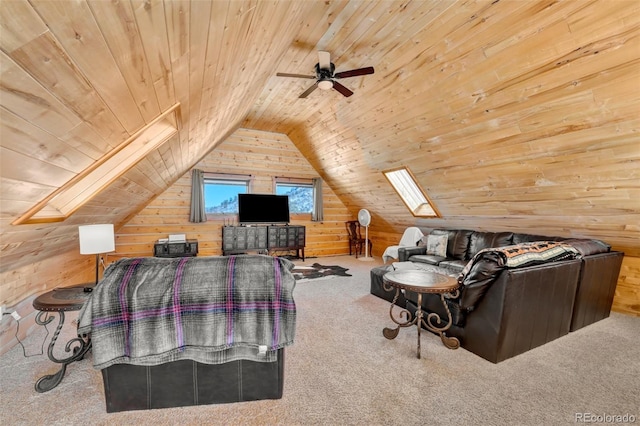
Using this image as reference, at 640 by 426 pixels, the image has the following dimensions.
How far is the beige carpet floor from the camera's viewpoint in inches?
68.8

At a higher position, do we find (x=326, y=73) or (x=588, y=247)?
(x=326, y=73)

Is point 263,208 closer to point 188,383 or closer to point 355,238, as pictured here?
point 355,238

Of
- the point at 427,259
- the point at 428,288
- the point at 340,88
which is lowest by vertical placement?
the point at 427,259

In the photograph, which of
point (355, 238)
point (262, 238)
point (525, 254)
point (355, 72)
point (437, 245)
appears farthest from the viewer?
point (355, 238)

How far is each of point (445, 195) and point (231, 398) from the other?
421 centimetres

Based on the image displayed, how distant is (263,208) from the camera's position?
648cm

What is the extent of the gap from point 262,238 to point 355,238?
8.41 ft

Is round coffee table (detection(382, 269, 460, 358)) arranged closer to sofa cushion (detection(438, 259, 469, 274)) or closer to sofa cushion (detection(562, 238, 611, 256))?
sofa cushion (detection(438, 259, 469, 274))

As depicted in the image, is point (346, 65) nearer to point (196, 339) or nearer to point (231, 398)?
point (196, 339)

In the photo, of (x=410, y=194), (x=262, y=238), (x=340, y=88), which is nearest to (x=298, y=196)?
(x=262, y=238)

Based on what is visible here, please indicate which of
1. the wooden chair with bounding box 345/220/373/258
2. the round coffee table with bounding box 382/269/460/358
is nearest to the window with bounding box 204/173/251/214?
the wooden chair with bounding box 345/220/373/258

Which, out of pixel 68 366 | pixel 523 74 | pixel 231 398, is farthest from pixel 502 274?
pixel 68 366

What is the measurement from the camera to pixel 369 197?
257 inches

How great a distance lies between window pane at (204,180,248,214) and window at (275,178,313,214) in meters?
0.96
